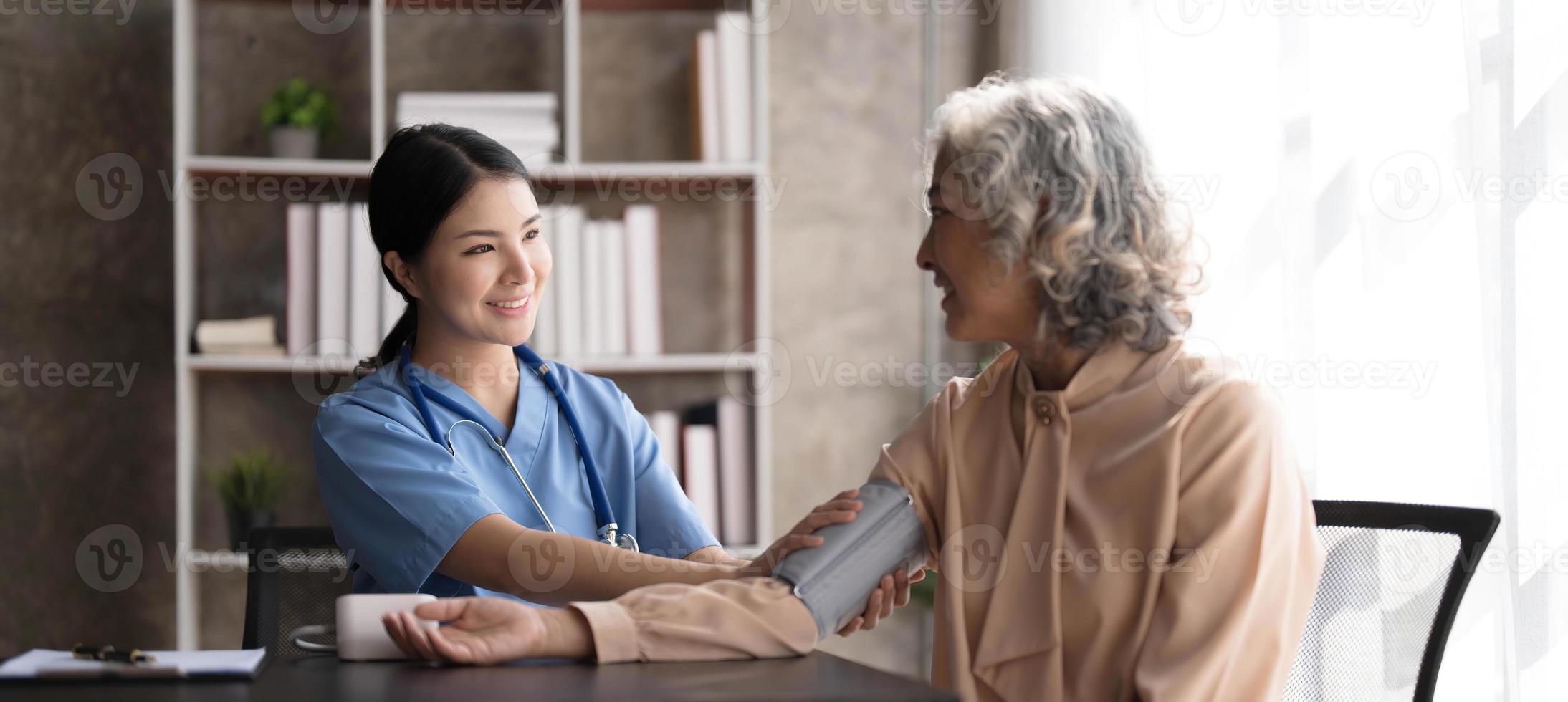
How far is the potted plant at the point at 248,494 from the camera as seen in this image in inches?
114

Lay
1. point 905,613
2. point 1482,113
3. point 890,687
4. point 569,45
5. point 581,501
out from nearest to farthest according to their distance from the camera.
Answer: point 890,687 < point 1482,113 < point 581,501 < point 569,45 < point 905,613

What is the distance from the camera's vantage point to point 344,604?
4.04ft

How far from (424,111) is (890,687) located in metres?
2.35

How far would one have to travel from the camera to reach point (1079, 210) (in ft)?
4.43

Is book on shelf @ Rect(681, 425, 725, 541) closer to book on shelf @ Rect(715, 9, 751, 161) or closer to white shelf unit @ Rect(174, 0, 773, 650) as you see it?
white shelf unit @ Rect(174, 0, 773, 650)

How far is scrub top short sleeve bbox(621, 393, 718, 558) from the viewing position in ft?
6.15

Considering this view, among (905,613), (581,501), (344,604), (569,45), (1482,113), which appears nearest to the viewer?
(344,604)

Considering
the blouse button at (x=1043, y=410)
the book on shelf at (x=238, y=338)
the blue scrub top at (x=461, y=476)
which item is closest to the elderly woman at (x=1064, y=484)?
the blouse button at (x=1043, y=410)

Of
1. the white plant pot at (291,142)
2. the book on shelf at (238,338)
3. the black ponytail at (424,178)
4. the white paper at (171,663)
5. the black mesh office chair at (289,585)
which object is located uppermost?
the white plant pot at (291,142)

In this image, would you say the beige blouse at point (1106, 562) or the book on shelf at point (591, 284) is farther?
the book on shelf at point (591, 284)

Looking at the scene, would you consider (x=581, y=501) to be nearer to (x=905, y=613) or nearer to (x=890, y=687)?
(x=890, y=687)

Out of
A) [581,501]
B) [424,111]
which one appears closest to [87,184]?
[424,111]

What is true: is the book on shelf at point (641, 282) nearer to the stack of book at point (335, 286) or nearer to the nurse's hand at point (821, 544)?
the stack of book at point (335, 286)

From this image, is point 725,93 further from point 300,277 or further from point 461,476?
point 461,476
